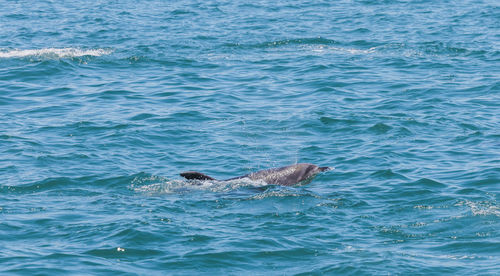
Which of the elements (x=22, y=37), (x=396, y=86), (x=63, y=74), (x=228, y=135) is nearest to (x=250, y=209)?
(x=228, y=135)

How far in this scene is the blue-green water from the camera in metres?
13.3

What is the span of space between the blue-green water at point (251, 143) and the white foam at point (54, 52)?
12 centimetres

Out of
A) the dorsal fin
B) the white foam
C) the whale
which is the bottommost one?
the white foam

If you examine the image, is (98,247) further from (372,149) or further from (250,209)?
(372,149)

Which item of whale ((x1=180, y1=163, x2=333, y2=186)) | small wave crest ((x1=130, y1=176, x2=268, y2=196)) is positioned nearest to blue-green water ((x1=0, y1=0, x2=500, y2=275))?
small wave crest ((x1=130, y1=176, x2=268, y2=196))

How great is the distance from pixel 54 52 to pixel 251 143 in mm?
12264

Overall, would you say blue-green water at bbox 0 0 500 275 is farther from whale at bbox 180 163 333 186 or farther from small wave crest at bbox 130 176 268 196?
whale at bbox 180 163 333 186

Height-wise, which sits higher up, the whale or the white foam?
the whale

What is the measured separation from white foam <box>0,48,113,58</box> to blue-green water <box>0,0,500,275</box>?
115mm

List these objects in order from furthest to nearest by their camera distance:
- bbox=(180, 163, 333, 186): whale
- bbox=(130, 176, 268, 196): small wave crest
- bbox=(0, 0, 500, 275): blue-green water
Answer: bbox=(180, 163, 333, 186): whale < bbox=(130, 176, 268, 196): small wave crest < bbox=(0, 0, 500, 275): blue-green water

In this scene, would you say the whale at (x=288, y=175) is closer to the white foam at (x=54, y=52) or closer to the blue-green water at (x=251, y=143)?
the blue-green water at (x=251, y=143)

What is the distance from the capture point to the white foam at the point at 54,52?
2908 centimetres

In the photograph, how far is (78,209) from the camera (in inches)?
601

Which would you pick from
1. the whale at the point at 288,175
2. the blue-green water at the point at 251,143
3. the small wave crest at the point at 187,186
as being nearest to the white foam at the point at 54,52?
the blue-green water at the point at 251,143
